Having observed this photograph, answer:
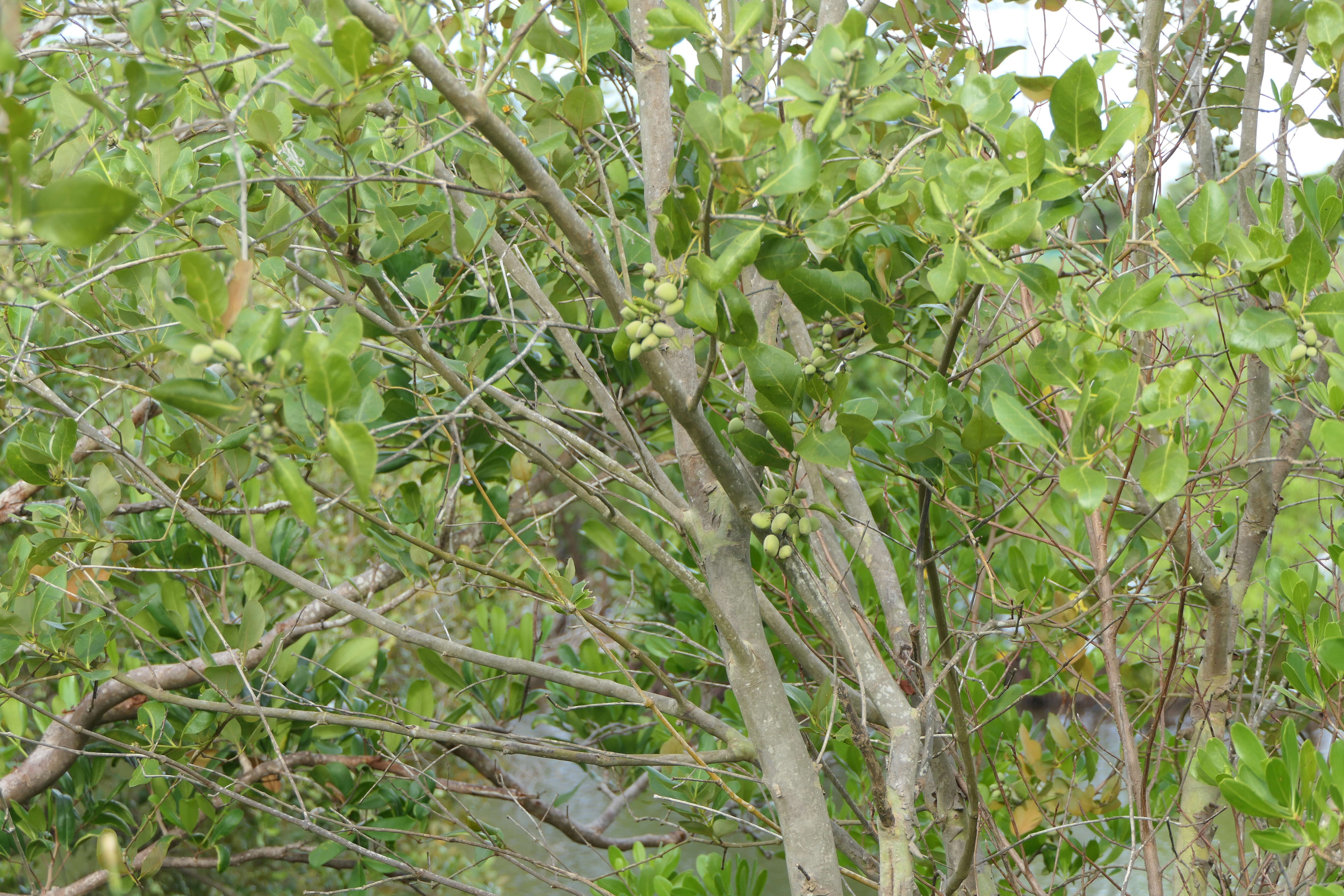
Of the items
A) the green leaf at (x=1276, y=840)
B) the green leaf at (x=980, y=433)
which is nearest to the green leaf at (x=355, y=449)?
the green leaf at (x=980, y=433)

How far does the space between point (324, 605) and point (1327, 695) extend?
1747mm

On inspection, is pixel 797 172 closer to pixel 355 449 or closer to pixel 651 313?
pixel 651 313

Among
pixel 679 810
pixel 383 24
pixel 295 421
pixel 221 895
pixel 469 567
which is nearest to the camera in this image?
pixel 295 421

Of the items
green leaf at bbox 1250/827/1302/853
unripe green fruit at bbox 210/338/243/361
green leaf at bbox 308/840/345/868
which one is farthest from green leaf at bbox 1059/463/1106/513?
green leaf at bbox 308/840/345/868

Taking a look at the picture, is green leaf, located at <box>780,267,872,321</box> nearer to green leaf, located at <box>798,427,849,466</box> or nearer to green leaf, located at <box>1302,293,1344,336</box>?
green leaf, located at <box>798,427,849,466</box>

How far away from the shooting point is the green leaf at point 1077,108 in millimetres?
873

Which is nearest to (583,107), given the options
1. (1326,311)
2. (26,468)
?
(1326,311)

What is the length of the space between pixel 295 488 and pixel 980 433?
2.33 ft

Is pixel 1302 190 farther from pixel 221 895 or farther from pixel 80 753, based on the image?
pixel 221 895

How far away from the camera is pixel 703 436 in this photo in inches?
39.0

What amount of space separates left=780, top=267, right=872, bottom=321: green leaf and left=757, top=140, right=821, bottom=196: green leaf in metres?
0.19

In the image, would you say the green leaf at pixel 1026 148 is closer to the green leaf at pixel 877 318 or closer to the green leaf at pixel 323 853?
the green leaf at pixel 877 318

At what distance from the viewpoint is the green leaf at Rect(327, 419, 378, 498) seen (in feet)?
1.97

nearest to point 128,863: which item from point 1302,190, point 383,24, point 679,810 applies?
point 679,810
